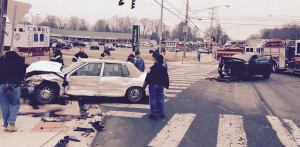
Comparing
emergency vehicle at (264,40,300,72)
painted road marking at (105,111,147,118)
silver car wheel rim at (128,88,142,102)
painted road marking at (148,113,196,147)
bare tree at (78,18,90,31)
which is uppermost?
bare tree at (78,18,90,31)

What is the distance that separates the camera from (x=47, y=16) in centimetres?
16225

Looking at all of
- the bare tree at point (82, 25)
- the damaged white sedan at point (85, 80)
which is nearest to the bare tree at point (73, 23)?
the bare tree at point (82, 25)

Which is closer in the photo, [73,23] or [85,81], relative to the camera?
[85,81]

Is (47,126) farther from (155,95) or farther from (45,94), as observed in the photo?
(155,95)

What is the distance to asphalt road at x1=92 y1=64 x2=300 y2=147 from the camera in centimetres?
611

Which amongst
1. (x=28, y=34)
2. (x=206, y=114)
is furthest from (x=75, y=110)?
(x=28, y=34)

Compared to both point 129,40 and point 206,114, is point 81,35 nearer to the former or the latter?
point 129,40

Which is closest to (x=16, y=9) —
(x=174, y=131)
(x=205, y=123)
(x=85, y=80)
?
(x=85, y=80)

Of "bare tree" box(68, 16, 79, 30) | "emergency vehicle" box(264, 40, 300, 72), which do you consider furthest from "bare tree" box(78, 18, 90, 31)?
"emergency vehicle" box(264, 40, 300, 72)

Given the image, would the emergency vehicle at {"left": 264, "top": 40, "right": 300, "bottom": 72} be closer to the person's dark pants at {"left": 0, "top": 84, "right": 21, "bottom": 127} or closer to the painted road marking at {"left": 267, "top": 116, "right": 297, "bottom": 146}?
the painted road marking at {"left": 267, "top": 116, "right": 297, "bottom": 146}

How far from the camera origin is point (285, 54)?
24.1 meters

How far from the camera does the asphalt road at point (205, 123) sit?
6.11 metres

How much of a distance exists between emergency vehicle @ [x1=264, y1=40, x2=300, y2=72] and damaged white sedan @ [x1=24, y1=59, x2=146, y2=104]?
16312 millimetres

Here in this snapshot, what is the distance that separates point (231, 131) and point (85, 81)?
16.1 ft
